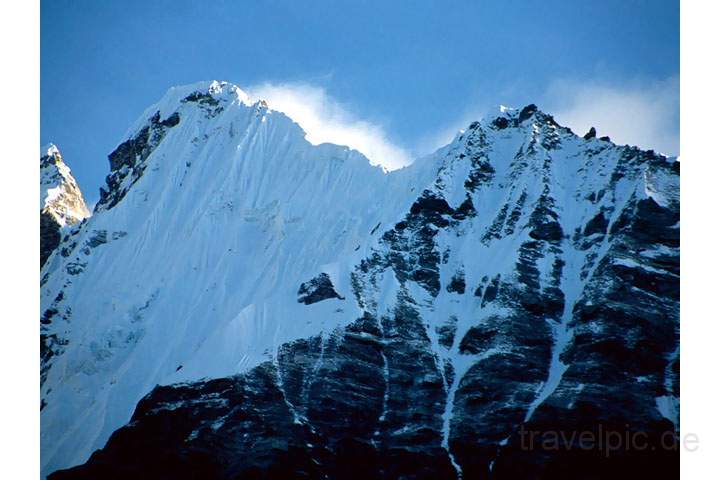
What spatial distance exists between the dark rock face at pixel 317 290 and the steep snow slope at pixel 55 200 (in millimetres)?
48093

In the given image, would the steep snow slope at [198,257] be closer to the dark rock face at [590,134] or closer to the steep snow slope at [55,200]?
the steep snow slope at [55,200]

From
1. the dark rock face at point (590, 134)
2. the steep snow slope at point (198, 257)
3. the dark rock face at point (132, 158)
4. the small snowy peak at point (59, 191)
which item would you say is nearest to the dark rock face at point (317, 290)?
the steep snow slope at point (198, 257)

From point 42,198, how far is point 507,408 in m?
77.0

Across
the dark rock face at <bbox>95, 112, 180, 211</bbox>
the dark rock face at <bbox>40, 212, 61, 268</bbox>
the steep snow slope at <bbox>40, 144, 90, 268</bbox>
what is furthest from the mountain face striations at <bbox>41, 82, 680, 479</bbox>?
the dark rock face at <bbox>95, 112, 180, 211</bbox>

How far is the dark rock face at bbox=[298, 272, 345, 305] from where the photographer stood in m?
74.5

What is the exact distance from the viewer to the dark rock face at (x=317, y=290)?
7450 cm

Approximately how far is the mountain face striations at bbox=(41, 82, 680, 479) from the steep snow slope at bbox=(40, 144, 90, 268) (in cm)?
767

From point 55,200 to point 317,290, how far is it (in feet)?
193

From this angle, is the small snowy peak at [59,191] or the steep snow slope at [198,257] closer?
the steep snow slope at [198,257]

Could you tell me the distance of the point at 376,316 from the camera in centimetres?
7175

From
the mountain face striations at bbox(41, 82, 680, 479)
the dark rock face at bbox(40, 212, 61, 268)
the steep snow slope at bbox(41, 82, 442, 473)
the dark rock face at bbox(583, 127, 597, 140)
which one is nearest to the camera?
the mountain face striations at bbox(41, 82, 680, 479)

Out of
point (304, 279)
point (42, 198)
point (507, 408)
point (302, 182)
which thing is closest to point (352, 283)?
point (304, 279)

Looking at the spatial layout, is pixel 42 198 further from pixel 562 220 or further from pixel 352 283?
pixel 562 220

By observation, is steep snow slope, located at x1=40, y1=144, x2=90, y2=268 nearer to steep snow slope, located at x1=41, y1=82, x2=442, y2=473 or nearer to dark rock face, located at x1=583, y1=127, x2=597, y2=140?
steep snow slope, located at x1=41, y1=82, x2=442, y2=473
